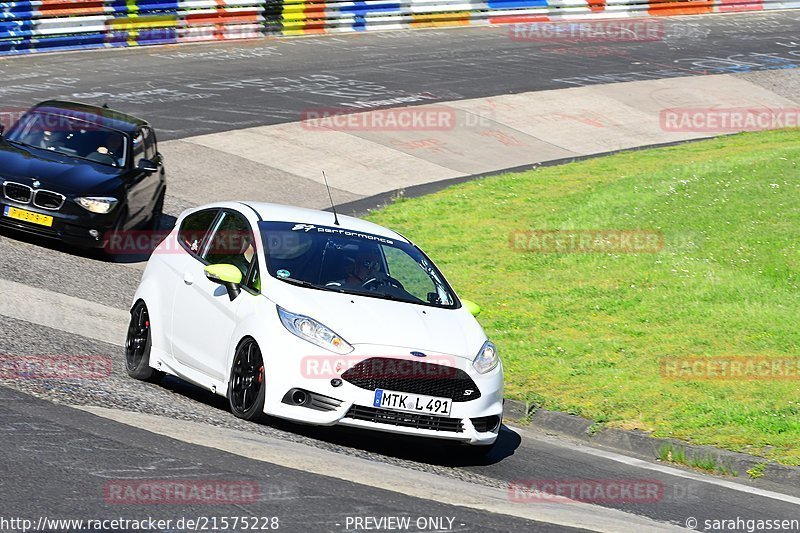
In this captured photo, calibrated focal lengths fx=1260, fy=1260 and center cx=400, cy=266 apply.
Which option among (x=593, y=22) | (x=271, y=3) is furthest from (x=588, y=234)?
(x=593, y=22)

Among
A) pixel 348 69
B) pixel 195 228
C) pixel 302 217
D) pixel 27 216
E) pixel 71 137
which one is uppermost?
pixel 302 217

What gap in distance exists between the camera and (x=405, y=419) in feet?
29.2

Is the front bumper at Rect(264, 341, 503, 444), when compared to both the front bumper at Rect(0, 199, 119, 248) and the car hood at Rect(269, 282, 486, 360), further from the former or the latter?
the front bumper at Rect(0, 199, 119, 248)

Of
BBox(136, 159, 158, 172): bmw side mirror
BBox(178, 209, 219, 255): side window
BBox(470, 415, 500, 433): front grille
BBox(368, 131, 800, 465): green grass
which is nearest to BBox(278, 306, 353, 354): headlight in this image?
BBox(470, 415, 500, 433): front grille

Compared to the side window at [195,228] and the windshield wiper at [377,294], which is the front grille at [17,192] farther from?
the windshield wiper at [377,294]

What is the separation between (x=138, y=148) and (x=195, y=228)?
6.43 metres

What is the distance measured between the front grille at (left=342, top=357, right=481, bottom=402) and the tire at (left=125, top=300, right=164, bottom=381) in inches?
98.8

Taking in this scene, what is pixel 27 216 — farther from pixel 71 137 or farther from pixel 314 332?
pixel 314 332

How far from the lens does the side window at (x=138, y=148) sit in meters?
16.8

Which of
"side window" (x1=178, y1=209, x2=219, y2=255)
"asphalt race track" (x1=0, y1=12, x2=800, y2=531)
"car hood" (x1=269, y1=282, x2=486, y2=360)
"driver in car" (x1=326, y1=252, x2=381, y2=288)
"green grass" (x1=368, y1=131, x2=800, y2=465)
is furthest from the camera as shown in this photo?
"green grass" (x1=368, y1=131, x2=800, y2=465)

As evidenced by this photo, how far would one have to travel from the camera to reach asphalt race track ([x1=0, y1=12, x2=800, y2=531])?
7.28m

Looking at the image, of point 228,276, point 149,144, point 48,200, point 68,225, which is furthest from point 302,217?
point 149,144

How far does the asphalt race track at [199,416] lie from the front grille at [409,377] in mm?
530

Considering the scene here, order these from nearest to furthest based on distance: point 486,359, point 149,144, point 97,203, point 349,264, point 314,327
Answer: point 314,327, point 486,359, point 349,264, point 97,203, point 149,144
